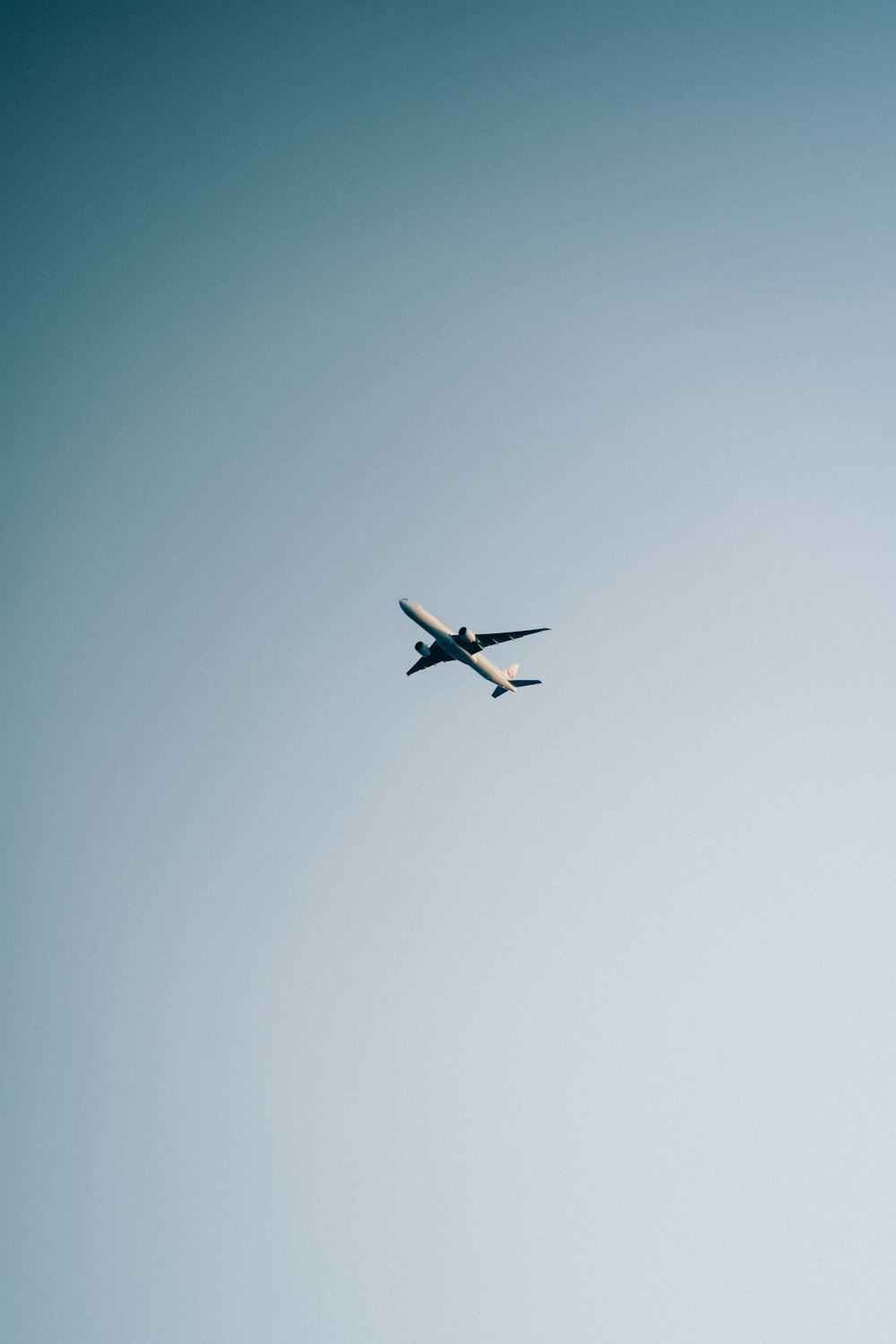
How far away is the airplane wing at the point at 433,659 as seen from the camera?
329ft

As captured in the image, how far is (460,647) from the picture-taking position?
96062mm

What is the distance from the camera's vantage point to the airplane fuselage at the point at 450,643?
92000mm

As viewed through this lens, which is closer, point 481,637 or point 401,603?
point 401,603

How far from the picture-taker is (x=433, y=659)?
102438 mm

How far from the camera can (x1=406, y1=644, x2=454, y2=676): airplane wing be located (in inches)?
3949

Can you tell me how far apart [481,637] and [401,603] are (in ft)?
40.2

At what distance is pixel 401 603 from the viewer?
92.1 metres

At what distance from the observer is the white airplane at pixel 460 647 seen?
92.5 metres

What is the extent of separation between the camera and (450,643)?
95375mm

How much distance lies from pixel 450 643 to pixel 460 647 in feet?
4.21

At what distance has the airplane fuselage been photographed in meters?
92.0

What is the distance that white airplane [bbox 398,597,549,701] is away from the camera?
303 ft

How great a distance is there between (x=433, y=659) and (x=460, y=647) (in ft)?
23.3

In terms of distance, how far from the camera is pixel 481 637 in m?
101
